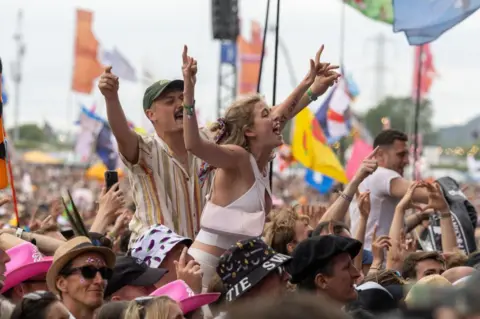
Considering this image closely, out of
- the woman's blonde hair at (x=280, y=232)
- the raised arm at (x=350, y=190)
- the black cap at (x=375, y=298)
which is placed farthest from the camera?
the raised arm at (x=350, y=190)

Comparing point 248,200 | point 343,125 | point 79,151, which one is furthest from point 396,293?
point 79,151

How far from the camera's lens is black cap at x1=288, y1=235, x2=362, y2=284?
205 inches

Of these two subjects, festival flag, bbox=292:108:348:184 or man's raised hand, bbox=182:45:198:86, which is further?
festival flag, bbox=292:108:348:184

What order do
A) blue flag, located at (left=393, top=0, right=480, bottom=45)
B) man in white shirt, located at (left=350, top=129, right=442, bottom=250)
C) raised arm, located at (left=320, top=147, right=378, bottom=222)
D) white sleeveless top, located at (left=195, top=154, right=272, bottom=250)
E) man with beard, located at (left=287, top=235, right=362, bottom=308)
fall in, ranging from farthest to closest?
1. blue flag, located at (left=393, top=0, right=480, bottom=45)
2. man in white shirt, located at (left=350, top=129, right=442, bottom=250)
3. raised arm, located at (left=320, top=147, right=378, bottom=222)
4. white sleeveless top, located at (left=195, top=154, right=272, bottom=250)
5. man with beard, located at (left=287, top=235, right=362, bottom=308)

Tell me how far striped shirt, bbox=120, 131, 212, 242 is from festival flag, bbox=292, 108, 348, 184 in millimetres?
8846

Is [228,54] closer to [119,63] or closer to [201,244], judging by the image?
[119,63]

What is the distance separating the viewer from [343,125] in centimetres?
2017

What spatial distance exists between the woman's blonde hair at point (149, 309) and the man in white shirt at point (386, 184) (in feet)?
12.8

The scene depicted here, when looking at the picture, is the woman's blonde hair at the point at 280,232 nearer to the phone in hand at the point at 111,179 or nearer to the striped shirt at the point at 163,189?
the striped shirt at the point at 163,189

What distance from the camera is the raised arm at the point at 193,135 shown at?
18.0 ft

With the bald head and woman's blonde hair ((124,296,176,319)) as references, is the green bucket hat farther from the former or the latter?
woman's blonde hair ((124,296,176,319))

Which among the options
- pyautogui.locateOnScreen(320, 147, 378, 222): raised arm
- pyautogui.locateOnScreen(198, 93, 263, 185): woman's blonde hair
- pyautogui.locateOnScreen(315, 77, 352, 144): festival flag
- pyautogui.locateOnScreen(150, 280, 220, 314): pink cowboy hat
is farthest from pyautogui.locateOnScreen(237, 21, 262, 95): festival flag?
pyautogui.locateOnScreen(150, 280, 220, 314): pink cowboy hat

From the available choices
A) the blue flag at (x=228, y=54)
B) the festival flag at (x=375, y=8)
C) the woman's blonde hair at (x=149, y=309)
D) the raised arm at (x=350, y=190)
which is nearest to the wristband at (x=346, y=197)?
the raised arm at (x=350, y=190)

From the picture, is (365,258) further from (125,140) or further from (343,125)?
(343,125)
